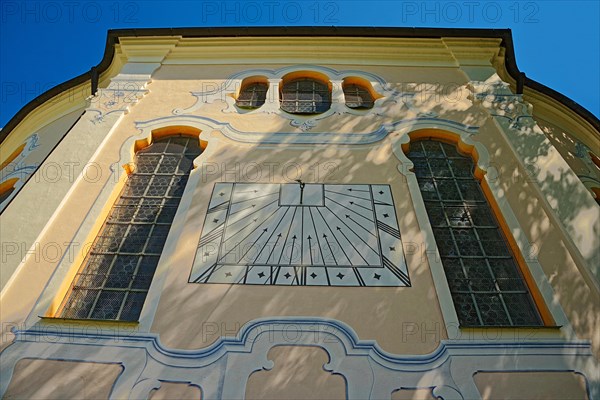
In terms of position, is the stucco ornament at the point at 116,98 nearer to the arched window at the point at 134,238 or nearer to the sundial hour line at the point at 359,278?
the arched window at the point at 134,238

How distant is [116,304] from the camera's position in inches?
224

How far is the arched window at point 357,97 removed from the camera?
885cm

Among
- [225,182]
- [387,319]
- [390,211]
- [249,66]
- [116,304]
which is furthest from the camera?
[249,66]

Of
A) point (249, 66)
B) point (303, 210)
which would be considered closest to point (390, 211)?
point (303, 210)

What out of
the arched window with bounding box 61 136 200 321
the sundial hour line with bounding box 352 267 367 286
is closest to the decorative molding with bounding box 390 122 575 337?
the sundial hour line with bounding box 352 267 367 286

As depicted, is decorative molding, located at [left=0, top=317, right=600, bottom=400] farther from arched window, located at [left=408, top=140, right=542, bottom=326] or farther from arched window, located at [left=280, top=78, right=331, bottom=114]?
arched window, located at [left=280, top=78, right=331, bottom=114]

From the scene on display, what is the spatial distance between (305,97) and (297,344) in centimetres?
513

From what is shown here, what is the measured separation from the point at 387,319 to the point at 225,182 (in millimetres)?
2940

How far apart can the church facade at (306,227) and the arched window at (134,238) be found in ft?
0.09

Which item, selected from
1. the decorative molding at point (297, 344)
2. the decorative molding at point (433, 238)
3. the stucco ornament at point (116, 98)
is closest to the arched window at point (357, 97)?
the decorative molding at point (433, 238)

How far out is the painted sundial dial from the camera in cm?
572

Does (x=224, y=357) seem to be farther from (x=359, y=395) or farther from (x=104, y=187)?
(x=104, y=187)

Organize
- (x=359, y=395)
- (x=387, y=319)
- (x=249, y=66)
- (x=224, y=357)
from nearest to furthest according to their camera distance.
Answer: (x=359, y=395) → (x=224, y=357) → (x=387, y=319) → (x=249, y=66)

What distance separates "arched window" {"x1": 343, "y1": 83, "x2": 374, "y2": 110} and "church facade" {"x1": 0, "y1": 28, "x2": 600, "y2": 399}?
5cm
